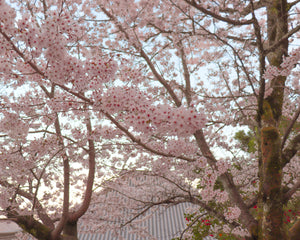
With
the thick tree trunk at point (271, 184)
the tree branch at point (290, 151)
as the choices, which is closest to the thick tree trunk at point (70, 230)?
the thick tree trunk at point (271, 184)

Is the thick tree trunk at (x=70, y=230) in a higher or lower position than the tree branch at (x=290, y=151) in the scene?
lower

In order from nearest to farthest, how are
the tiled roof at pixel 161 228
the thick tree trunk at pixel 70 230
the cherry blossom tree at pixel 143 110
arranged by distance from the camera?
the cherry blossom tree at pixel 143 110 → the thick tree trunk at pixel 70 230 → the tiled roof at pixel 161 228

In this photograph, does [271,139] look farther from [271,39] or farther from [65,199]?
[65,199]

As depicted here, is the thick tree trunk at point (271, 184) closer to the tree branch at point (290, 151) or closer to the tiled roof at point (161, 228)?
the tree branch at point (290, 151)

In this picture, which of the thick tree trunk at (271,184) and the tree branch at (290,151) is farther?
the tree branch at (290,151)

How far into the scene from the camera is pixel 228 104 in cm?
496

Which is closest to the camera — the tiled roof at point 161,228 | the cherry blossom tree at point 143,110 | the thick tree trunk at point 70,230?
the cherry blossom tree at point 143,110

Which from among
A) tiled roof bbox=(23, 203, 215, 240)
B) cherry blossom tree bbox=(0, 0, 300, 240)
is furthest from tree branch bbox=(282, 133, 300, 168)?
tiled roof bbox=(23, 203, 215, 240)

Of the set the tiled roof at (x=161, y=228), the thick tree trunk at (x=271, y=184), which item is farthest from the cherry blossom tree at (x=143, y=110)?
the tiled roof at (x=161, y=228)

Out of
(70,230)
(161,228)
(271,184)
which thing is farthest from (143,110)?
(161,228)

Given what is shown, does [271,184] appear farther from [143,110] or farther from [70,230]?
[70,230]

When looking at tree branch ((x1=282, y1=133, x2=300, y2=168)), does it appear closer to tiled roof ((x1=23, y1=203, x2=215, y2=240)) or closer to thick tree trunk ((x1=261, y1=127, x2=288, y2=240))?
thick tree trunk ((x1=261, y1=127, x2=288, y2=240))

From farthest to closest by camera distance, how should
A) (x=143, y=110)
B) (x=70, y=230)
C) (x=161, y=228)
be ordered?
(x=161, y=228), (x=70, y=230), (x=143, y=110)

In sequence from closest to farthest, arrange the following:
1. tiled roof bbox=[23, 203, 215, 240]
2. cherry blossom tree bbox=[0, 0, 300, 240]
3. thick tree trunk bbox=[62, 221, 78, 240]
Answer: cherry blossom tree bbox=[0, 0, 300, 240]
thick tree trunk bbox=[62, 221, 78, 240]
tiled roof bbox=[23, 203, 215, 240]
